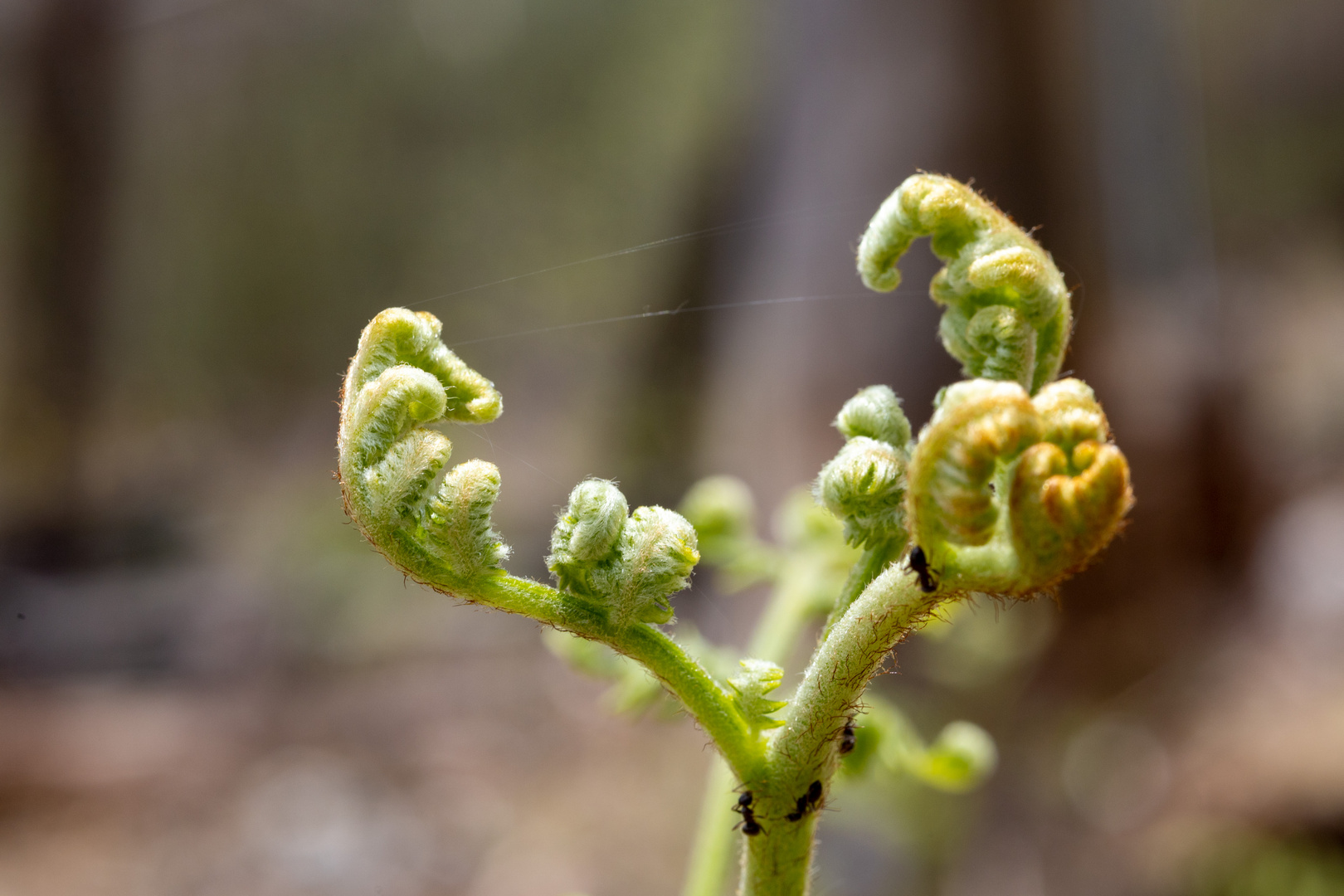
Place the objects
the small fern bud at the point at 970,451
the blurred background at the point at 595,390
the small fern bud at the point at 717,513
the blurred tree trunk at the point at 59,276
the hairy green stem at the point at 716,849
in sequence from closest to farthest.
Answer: the small fern bud at the point at 970,451
the hairy green stem at the point at 716,849
the small fern bud at the point at 717,513
the blurred background at the point at 595,390
the blurred tree trunk at the point at 59,276

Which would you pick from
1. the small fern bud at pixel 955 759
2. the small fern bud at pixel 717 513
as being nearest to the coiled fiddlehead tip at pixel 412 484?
the small fern bud at pixel 955 759

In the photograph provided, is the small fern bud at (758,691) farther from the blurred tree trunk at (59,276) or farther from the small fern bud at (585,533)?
the blurred tree trunk at (59,276)

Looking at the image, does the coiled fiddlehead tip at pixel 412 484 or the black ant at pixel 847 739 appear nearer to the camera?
the coiled fiddlehead tip at pixel 412 484

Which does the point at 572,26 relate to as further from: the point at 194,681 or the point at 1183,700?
the point at 1183,700

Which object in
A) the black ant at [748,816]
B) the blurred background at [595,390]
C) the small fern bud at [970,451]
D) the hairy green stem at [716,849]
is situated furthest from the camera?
the blurred background at [595,390]

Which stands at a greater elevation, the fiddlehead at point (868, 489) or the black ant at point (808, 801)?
the fiddlehead at point (868, 489)

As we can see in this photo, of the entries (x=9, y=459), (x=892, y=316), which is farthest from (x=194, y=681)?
(x=892, y=316)
